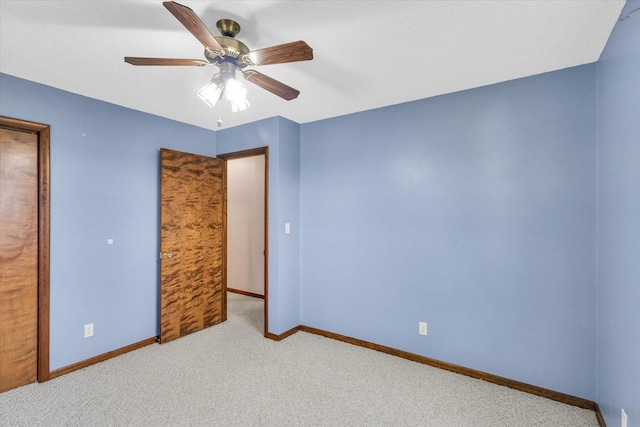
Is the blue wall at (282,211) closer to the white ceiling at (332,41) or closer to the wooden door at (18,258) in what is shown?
the white ceiling at (332,41)

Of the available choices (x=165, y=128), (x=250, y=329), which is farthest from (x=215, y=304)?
(x=165, y=128)

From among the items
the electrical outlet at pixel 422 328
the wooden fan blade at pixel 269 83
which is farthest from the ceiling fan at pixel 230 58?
the electrical outlet at pixel 422 328

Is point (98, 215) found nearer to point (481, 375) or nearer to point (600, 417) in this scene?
point (481, 375)

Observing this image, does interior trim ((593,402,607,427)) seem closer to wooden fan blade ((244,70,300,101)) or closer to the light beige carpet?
the light beige carpet

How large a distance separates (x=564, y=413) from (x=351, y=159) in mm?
2648

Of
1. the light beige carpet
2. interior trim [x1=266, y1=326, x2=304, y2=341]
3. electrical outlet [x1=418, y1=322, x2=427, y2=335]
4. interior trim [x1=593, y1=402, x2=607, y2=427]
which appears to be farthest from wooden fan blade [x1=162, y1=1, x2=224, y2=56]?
interior trim [x1=593, y1=402, x2=607, y2=427]

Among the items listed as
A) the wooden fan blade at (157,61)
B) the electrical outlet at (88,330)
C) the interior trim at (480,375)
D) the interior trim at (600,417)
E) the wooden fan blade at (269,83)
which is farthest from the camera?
the electrical outlet at (88,330)

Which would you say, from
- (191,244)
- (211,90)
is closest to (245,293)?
(191,244)

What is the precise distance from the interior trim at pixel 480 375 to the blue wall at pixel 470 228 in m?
0.04

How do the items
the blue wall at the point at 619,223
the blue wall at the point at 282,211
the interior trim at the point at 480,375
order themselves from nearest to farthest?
the blue wall at the point at 619,223 → the interior trim at the point at 480,375 → the blue wall at the point at 282,211

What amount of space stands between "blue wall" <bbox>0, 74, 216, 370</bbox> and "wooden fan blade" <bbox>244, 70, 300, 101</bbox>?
195cm

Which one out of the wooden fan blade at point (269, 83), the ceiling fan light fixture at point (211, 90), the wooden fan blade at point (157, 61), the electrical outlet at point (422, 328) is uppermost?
the wooden fan blade at point (157, 61)

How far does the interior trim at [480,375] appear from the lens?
219 centimetres

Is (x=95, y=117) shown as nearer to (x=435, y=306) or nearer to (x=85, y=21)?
(x=85, y=21)
